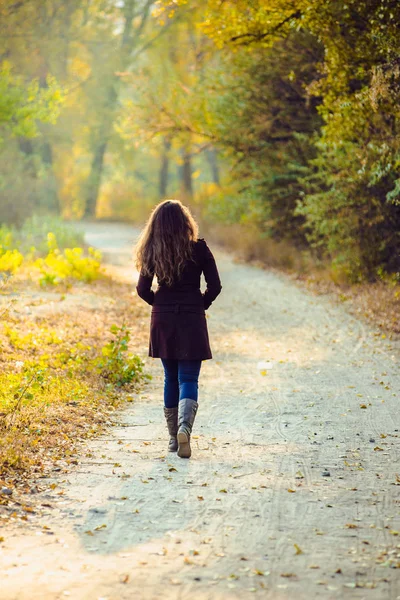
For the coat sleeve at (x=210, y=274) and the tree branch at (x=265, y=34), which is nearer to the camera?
the coat sleeve at (x=210, y=274)

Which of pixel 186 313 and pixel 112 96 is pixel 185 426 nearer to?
pixel 186 313

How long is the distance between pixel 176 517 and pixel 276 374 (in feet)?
15.6

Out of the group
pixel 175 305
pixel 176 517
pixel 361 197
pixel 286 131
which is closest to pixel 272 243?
pixel 286 131

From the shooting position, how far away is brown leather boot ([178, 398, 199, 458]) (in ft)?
20.0

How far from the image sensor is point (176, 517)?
4891 mm

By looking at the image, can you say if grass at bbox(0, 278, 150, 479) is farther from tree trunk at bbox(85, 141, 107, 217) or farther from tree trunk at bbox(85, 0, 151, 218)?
tree trunk at bbox(85, 141, 107, 217)

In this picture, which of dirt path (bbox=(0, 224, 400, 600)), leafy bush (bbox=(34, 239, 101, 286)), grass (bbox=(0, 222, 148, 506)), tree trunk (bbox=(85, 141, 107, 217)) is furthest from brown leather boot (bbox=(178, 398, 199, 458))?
tree trunk (bbox=(85, 141, 107, 217))

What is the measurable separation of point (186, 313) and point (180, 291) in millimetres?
171

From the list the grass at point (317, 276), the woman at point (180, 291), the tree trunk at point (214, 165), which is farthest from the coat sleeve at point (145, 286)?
the tree trunk at point (214, 165)

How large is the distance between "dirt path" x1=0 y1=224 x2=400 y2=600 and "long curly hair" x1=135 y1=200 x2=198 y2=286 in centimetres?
142

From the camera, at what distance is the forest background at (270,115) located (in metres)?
13.1

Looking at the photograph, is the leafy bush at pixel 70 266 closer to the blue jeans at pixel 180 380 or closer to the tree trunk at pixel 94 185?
the blue jeans at pixel 180 380

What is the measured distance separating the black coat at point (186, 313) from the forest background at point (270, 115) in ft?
19.4

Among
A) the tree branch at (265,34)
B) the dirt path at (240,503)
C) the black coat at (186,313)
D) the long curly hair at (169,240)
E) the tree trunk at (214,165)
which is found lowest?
the dirt path at (240,503)
